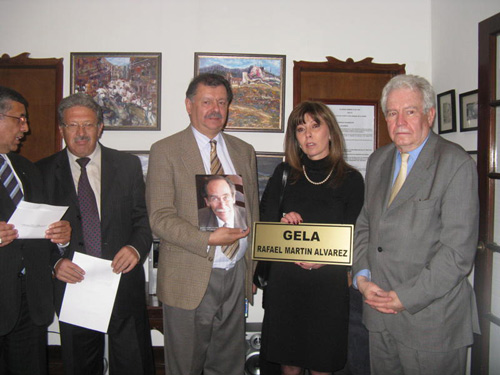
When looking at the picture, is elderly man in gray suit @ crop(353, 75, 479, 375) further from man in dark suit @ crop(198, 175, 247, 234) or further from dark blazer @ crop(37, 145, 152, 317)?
dark blazer @ crop(37, 145, 152, 317)

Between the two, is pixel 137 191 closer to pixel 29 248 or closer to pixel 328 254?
pixel 29 248

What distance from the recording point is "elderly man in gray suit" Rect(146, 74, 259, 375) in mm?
2049

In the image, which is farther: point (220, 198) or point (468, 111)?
point (468, 111)

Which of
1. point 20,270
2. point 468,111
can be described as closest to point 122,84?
Result: point 20,270

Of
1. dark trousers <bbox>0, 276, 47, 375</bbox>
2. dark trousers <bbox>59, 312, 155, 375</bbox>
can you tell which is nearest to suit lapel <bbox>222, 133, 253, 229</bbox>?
dark trousers <bbox>59, 312, 155, 375</bbox>

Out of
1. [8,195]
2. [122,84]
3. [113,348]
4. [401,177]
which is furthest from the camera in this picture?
[122,84]

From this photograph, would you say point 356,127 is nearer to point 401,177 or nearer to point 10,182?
point 401,177

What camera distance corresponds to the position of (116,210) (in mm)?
2186

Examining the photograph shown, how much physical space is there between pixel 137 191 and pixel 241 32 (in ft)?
5.76

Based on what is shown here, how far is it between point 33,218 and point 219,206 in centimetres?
95

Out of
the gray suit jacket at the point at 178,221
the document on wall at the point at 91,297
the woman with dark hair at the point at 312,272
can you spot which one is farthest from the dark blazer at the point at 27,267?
the woman with dark hair at the point at 312,272

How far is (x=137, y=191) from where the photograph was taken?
231 cm

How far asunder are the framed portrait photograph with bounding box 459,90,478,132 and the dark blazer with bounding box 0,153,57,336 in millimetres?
2925

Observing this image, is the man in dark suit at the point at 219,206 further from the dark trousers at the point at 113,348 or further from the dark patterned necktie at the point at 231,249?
the dark trousers at the point at 113,348
